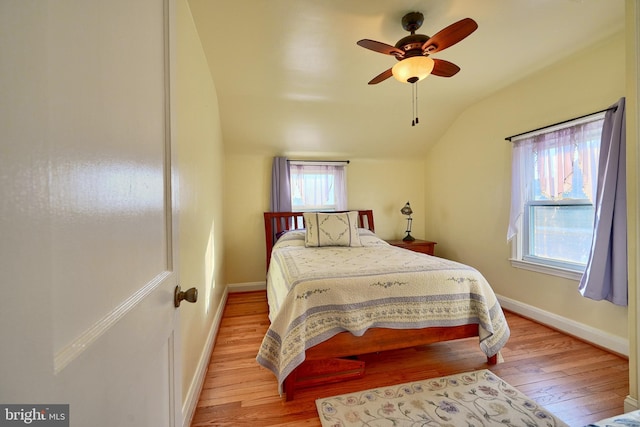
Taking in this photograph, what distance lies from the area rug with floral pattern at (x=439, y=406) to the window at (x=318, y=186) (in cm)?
248

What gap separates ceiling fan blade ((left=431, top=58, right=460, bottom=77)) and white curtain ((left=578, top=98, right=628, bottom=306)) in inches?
46.8

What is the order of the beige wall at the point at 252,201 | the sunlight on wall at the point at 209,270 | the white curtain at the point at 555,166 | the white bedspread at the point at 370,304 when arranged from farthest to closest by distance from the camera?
the beige wall at the point at 252,201, the white curtain at the point at 555,166, the sunlight on wall at the point at 209,270, the white bedspread at the point at 370,304

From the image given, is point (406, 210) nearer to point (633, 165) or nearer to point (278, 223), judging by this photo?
point (278, 223)

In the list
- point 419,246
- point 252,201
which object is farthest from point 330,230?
point 419,246

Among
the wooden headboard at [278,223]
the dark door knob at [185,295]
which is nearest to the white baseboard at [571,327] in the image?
the wooden headboard at [278,223]

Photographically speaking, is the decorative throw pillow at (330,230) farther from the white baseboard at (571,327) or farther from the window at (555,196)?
the white baseboard at (571,327)

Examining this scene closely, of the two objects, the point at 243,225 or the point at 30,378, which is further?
the point at 243,225

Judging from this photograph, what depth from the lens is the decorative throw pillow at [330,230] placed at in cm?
288

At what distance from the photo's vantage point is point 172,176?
30.1 inches

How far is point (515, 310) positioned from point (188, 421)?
10.0 ft

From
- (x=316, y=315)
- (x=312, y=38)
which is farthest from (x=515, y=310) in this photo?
(x=312, y=38)

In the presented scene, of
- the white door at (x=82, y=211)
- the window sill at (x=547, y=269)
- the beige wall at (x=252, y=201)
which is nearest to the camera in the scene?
the white door at (x=82, y=211)

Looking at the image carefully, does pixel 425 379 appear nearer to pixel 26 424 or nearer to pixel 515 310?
pixel 515 310

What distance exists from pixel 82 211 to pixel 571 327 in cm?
324
